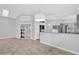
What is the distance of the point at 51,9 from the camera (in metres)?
3.50

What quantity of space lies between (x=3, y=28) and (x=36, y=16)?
927 mm

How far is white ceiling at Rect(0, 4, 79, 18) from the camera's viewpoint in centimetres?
345

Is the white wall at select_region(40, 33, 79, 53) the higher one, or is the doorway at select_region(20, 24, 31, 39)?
the doorway at select_region(20, 24, 31, 39)

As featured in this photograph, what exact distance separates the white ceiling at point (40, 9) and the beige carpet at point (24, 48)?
0.72 metres

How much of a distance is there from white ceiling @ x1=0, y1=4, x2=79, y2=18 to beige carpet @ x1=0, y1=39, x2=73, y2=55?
72 cm

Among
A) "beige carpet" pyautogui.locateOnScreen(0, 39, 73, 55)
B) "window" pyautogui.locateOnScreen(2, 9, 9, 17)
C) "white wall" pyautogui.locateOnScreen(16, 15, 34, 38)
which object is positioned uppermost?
"window" pyautogui.locateOnScreen(2, 9, 9, 17)

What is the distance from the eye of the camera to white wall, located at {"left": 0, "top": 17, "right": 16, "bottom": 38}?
345 centimetres

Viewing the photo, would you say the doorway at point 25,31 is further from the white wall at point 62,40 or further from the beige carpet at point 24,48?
the white wall at point 62,40

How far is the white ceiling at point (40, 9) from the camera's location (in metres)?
3.45

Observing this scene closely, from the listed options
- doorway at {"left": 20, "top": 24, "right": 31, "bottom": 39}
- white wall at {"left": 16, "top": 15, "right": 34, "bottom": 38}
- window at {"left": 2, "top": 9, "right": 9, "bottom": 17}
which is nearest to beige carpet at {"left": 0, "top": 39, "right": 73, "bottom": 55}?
doorway at {"left": 20, "top": 24, "right": 31, "bottom": 39}

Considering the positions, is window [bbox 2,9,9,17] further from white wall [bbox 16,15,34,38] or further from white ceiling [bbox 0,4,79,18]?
white wall [bbox 16,15,34,38]

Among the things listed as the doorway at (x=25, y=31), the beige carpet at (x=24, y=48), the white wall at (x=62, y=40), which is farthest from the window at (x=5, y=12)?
the white wall at (x=62, y=40)
